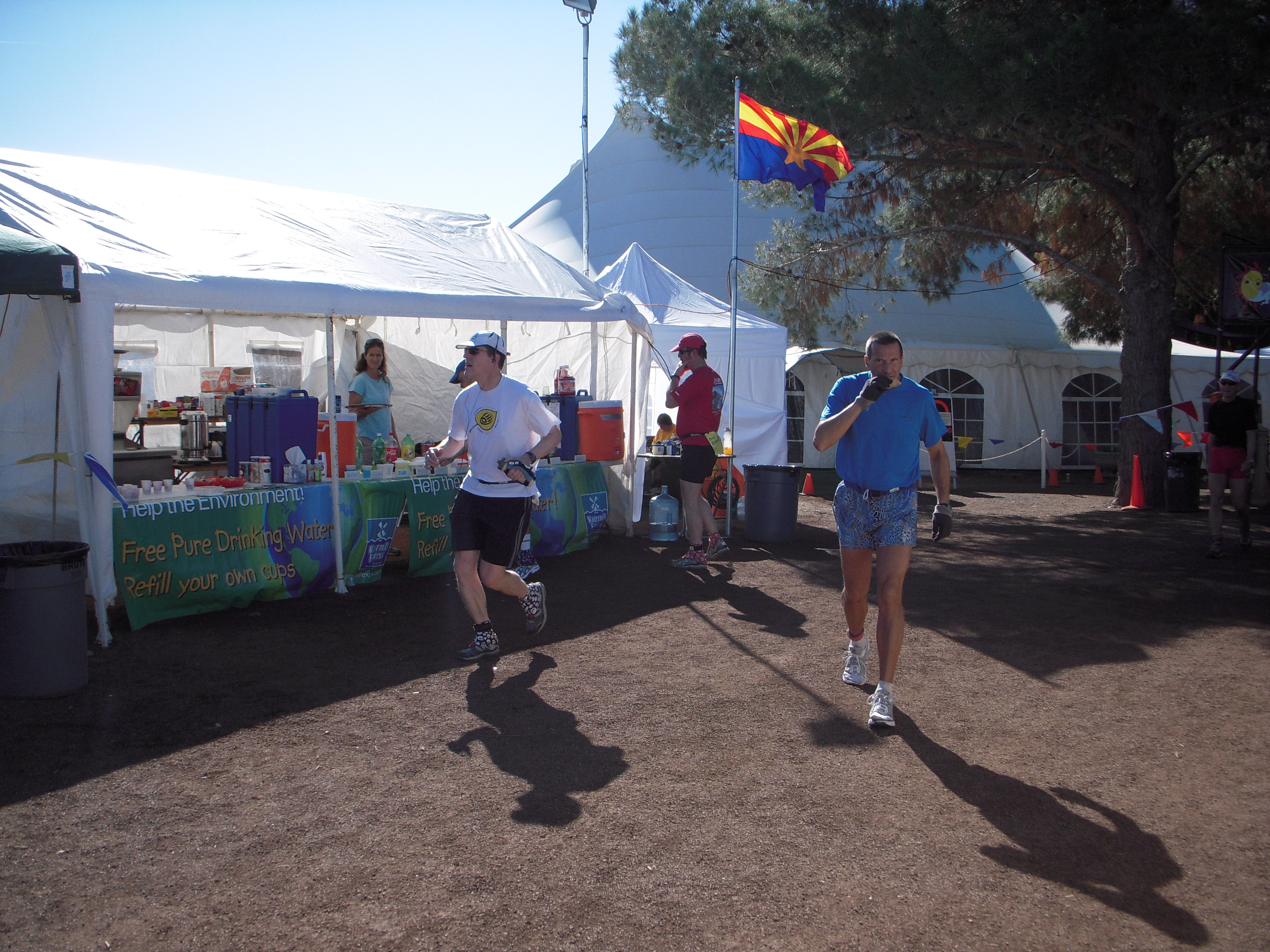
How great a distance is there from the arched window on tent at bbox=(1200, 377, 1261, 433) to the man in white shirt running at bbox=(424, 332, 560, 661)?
6990 mm

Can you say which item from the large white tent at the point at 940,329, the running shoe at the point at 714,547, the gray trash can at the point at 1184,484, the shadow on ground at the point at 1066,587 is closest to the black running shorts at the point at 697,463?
the running shoe at the point at 714,547

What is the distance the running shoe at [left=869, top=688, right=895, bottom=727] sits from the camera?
14.5 feet

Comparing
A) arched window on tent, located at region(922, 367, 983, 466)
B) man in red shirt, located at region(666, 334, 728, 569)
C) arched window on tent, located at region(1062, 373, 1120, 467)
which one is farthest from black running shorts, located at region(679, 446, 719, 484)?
arched window on tent, located at region(1062, 373, 1120, 467)

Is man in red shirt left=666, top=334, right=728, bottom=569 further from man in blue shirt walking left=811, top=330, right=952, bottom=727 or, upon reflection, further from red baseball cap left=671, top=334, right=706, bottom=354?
man in blue shirt walking left=811, top=330, right=952, bottom=727

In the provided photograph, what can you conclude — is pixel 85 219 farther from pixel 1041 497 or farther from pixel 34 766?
pixel 1041 497

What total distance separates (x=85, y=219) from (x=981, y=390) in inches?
688

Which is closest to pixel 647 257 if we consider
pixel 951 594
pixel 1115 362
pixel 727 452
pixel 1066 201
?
pixel 727 452

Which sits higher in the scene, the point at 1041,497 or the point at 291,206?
the point at 291,206

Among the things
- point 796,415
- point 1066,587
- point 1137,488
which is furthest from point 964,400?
point 1066,587

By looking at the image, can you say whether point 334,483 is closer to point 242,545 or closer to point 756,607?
point 242,545

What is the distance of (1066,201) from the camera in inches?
617

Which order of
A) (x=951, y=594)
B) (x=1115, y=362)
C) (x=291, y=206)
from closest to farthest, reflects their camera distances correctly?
(x=951, y=594) < (x=291, y=206) < (x=1115, y=362)

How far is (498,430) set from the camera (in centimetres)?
540

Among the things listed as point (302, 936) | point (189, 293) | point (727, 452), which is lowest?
point (302, 936)
